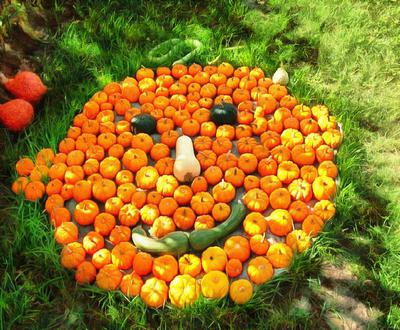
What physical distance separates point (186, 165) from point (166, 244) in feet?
2.27

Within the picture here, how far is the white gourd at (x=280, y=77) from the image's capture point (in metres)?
4.60

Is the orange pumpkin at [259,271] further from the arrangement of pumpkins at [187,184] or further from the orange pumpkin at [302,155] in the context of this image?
the orange pumpkin at [302,155]

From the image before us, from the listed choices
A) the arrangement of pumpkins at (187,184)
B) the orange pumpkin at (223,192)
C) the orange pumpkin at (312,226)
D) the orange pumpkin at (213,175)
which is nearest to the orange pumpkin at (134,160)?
the arrangement of pumpkins at (187,184)

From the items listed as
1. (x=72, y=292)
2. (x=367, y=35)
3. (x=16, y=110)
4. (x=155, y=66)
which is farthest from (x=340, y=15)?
(x=72, y=292)

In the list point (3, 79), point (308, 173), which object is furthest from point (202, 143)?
point (3, 79)

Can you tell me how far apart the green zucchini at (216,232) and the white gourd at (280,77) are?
5.33 ft

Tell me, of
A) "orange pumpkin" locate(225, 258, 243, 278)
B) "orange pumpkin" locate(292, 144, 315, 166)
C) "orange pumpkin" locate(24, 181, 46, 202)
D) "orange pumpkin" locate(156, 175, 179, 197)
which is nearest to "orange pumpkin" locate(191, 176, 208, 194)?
"orange pumpkin" locate(156, 175, 179, 197)

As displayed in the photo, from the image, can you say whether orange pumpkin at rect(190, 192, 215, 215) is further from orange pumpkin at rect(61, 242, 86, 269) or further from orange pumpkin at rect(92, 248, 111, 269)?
orange pumpkin at rect(61, 242, 86, 269)

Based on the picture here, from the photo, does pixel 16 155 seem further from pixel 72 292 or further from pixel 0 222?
pixel 72 292

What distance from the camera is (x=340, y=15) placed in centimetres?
547

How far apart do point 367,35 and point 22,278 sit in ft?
14.0

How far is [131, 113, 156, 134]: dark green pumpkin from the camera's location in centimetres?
412

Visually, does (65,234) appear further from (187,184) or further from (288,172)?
(288,172)

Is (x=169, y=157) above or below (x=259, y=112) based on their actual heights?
below
